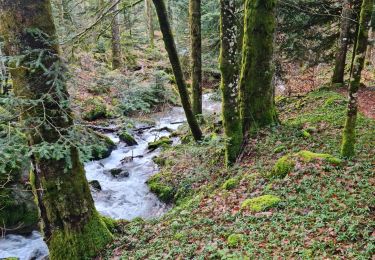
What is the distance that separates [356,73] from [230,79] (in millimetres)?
3206

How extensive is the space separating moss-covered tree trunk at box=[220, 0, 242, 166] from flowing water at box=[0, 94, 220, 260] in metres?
2.83

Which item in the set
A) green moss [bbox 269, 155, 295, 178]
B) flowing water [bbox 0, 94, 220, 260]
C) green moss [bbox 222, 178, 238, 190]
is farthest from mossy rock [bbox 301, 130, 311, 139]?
flowing water [bbox 0, 94, 220, 260]

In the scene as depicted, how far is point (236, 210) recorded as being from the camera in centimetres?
762

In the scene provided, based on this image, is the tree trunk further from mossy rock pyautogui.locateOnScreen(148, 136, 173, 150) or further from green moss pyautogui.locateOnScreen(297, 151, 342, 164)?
green moss pyautogui.locateOnScreen(297, 151, 342, 164)

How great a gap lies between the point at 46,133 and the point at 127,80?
68.4 inches

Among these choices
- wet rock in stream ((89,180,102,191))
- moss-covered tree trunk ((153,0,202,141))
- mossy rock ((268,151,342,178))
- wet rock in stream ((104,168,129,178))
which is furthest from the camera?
wet rock in stream ((104,168,129,178))

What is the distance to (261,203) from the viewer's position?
23.9 feet

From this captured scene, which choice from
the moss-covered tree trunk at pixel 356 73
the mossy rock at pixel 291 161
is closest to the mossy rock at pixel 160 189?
the mossy rock at pixel 291 161

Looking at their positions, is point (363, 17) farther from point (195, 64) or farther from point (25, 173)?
point (25, 173)

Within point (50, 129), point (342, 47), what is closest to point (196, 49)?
point (342, 47)

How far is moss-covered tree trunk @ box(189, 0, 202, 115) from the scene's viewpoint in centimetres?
1338

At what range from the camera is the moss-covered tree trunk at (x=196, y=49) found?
1338 centimetres

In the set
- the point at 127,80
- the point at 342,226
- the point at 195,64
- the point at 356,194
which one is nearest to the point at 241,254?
the point at 342,226

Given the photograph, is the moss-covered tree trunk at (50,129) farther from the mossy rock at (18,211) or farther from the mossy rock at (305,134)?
the mossy rock at (305,134)
